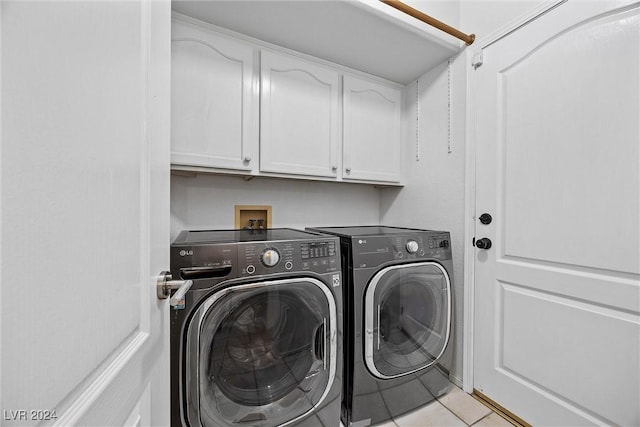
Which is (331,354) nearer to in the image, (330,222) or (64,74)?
(330,222)

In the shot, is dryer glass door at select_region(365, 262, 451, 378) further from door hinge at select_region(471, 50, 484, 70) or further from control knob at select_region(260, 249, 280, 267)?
door hinge at select_region(471, 50, 484, 70)

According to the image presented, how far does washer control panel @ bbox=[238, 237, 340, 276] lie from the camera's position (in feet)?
3.18

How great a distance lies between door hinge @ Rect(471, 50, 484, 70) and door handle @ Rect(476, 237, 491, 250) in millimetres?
974

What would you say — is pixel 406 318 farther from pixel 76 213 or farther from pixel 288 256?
pixel 76 213

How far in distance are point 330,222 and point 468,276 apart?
963 millimetres

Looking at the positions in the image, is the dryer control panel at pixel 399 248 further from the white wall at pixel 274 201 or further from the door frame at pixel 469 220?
the white wall at pixel 274 201

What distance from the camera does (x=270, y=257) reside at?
99cm

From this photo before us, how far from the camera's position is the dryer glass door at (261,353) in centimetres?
91

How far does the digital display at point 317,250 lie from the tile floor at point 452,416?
3.03ft

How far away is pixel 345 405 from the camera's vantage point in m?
1.24

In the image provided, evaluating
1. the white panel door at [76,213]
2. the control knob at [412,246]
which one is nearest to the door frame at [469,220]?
the control knob at [412,246]

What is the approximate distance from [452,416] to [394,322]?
55 cm

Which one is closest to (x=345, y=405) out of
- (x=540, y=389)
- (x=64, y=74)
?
(x=540, y=389)

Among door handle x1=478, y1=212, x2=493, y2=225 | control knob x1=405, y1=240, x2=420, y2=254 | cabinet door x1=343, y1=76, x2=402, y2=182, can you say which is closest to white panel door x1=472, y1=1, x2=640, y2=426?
door handle x1=478, y1=212, x2=493, y2=225
